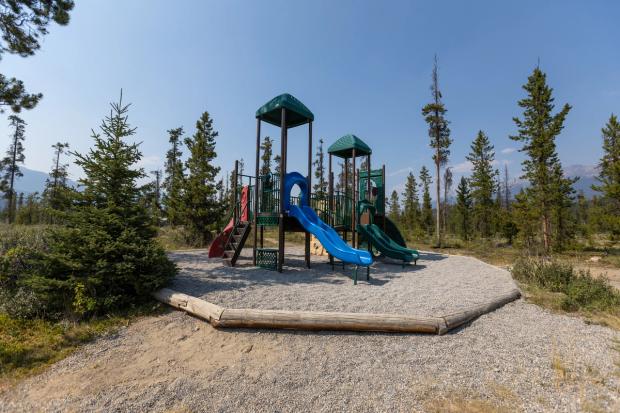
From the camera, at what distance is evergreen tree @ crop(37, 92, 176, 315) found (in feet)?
16.8

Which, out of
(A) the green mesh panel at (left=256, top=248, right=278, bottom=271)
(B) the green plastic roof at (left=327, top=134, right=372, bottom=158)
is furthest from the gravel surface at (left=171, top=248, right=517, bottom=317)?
(B) the green plastic roof at (left=327, top=134, right=372, bottom=158)

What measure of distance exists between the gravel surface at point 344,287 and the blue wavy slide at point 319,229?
685mm

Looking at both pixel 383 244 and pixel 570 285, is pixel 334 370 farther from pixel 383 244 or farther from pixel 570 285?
pixel 383 244

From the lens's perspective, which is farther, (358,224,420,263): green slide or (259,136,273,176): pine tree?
(259,136,273,176): pine tree

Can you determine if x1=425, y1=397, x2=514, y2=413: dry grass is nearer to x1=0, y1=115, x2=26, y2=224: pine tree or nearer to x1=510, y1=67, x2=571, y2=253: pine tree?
x1=510, y1=67, x2=571, y2=253: pine tree

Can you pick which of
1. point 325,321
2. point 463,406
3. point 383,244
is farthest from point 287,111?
point 463,406

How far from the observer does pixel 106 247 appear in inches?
206

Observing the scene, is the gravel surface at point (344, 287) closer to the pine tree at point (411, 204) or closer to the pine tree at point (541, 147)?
the pine tree at point (541, 147)

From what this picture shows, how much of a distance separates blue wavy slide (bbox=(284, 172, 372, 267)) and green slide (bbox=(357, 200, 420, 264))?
9.22 feet

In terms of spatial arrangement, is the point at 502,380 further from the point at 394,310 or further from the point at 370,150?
the point at 370,150

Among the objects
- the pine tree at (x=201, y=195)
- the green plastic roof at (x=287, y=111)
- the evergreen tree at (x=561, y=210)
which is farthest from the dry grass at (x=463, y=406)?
the evergreen tree at (x=561, y=210)

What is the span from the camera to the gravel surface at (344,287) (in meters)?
5.45

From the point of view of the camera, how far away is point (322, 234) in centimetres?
848

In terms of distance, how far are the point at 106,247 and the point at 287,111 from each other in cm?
635
